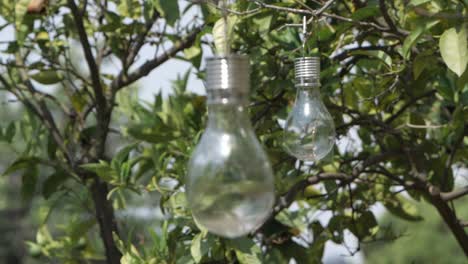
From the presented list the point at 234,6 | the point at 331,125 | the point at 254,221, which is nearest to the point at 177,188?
the point at 234,6

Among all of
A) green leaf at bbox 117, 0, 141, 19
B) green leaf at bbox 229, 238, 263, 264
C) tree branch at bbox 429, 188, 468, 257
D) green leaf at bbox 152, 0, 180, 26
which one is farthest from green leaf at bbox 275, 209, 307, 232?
green leaf at bbox 152, 0, 180, 26

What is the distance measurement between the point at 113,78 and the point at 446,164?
0.96 metres

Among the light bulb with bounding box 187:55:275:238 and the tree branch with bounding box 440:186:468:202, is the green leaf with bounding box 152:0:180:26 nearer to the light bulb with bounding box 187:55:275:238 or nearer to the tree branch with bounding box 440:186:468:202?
the light bulb with bounding box 187:55:275:238

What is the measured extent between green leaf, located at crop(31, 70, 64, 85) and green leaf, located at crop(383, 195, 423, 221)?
0.93 m

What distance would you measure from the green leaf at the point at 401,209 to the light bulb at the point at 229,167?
1716mm

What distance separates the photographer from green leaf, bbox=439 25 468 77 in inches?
52.7

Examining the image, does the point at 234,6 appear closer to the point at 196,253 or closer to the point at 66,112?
the point at 196,253

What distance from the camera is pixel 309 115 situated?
148 centimetres

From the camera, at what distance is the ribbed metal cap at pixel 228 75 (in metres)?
1.00

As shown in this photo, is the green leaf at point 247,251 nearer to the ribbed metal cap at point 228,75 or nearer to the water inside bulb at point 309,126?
the water inside bulb at point 309,126

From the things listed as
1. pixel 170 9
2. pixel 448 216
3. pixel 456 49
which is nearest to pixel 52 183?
pixel 448 216

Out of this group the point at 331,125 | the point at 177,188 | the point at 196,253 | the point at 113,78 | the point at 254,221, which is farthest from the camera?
the point at 113,78

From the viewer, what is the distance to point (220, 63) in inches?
39.8

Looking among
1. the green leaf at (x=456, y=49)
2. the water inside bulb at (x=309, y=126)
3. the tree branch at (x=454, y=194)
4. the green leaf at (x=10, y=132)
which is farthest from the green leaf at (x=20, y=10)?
the green leaf at (x=456, y=49)
